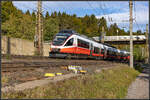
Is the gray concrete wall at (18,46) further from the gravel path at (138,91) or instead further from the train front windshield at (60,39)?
the gravel path at (138,91)

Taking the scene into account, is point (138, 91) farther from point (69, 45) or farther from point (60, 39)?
point (60, 39)

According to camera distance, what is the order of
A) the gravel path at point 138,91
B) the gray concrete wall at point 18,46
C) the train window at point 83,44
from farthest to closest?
the gray concrete wall at point 18,46 → the train window at point 83,44 → the gravel path at point 138,91

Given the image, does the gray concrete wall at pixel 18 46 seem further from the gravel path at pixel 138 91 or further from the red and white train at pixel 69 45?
the gravel path at pixel 138 91

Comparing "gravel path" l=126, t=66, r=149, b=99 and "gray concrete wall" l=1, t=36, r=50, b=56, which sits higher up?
"gray concrete wall" l=1, t=36, r=50, b=56

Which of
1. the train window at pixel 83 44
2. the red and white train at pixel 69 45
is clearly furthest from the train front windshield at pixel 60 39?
the train window at pixel 83 44

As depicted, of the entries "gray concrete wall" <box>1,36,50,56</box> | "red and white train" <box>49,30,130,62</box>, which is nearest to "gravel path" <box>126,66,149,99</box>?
"red and white train" <box>49,30,130,62</box>

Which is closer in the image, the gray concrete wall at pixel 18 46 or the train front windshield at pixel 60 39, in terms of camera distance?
the train front windshield at pixel 60 39

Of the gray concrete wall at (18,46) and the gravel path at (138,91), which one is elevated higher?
the gray concrete wall at (18,46)

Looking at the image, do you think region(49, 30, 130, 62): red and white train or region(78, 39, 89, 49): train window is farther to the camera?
region(78, 39, 89, 49): train window

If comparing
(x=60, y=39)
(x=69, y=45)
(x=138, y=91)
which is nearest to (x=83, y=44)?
(x=69, y=45)

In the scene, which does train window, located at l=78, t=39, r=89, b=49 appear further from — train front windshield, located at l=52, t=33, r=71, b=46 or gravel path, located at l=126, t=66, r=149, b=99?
gravel path, located at l=126, t=66, r=149, b=99

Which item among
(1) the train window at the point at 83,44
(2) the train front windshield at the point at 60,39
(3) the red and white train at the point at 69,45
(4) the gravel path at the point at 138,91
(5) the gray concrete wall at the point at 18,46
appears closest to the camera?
(4) the gravel path at the point at 138,91

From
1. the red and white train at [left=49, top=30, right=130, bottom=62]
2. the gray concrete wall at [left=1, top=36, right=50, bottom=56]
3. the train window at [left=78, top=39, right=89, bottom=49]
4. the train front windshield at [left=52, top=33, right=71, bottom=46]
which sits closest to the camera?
the red and white train at [left=49, top=30, right=130, bottom=62]

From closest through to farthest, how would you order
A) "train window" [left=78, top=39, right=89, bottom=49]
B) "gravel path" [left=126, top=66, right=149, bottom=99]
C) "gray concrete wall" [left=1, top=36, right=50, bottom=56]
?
"gravel path" [left=126, top=66, right=149, bottom=99] < "train window" [left=78, top=39, right=89, bottom=49] < "gray concrete wall" [left=1, top=36, right=50, bottom=56]
